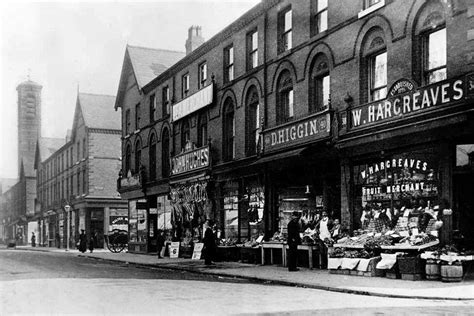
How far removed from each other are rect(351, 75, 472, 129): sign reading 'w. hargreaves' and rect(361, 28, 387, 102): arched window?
67 cm

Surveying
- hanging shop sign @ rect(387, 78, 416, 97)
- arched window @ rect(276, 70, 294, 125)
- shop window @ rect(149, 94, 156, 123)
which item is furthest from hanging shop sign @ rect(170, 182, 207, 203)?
hanging shop sign @ rect(387, 78, 416, 97)

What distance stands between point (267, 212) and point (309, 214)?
8.42 ft

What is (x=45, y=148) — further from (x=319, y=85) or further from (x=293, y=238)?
(x=293, y=238)

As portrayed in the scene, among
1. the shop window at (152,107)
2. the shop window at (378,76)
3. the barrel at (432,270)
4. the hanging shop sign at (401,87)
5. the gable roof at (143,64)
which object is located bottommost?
the barrel at (432,270)

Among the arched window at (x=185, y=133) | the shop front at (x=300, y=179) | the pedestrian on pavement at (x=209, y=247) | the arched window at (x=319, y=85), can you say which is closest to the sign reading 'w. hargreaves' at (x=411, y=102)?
the shop front at (x=300, y=179)

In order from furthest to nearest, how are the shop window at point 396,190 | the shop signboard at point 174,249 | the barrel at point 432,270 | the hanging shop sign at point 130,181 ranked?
the hanging shop sign at point 130,181
the shop signboard at point 174,249
the shop window at point 396,190
the barrel at point 432,270

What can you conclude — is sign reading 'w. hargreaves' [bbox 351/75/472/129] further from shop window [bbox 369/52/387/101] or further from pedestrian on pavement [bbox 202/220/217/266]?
pedestrian on pavement [bbox 202/220/217/266]

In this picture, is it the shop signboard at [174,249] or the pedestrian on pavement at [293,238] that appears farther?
the shop signboard at [174,249]

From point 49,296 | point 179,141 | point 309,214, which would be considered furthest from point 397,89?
point 179,141

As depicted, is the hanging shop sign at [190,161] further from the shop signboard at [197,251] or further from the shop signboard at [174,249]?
the shop signboard at [197,251]

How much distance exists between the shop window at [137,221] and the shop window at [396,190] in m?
19.3

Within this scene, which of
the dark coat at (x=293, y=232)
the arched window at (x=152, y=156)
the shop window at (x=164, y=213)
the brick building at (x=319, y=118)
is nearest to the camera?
→ the brick building at (x=319, y=118)

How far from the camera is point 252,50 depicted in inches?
1010

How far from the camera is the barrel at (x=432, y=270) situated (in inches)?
575
